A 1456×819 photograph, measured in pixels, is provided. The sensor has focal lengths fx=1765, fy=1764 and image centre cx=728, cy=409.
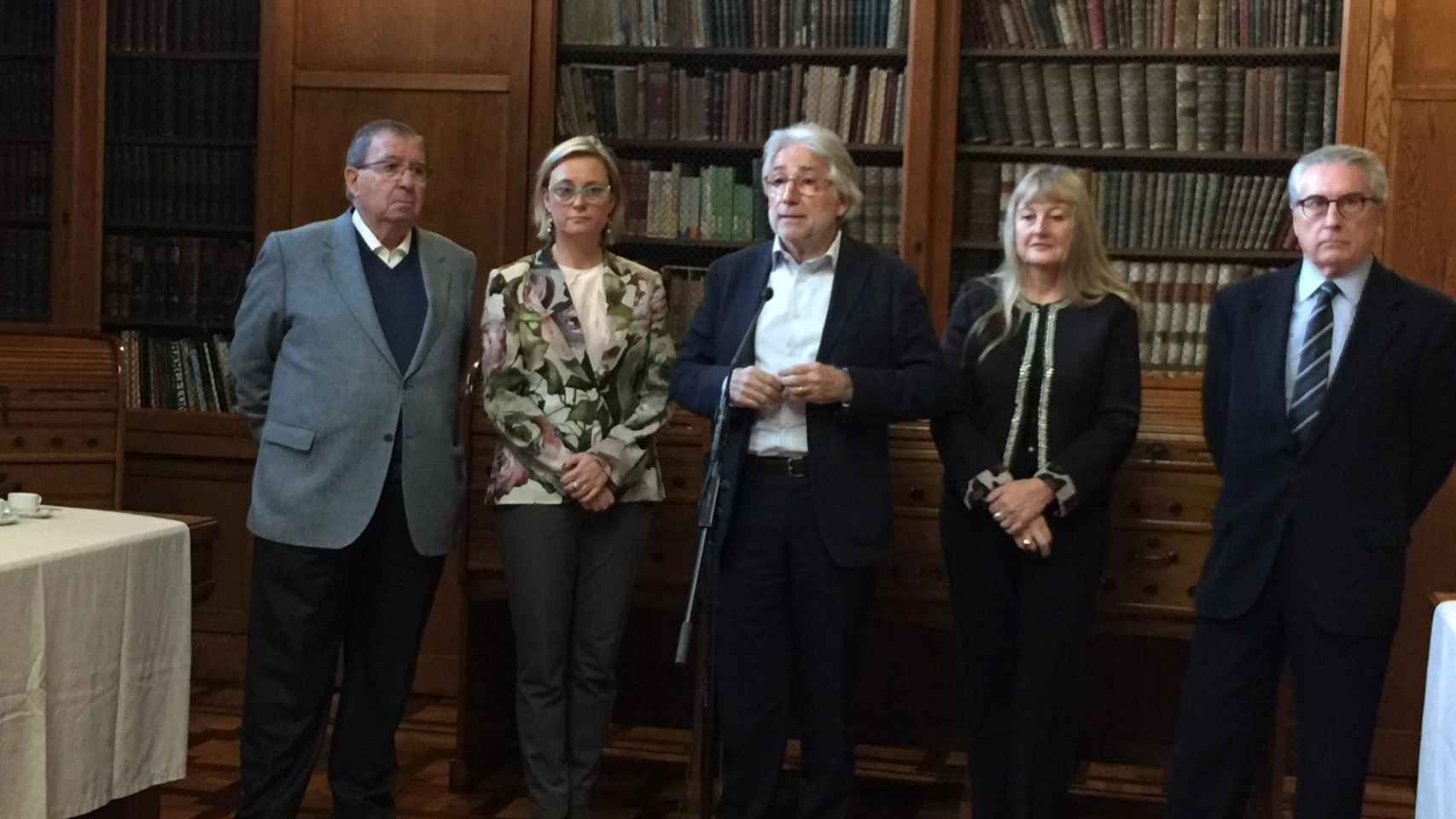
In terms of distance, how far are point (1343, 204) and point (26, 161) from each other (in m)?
3.88

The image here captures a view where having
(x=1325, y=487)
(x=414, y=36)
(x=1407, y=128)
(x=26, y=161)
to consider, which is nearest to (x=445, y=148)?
(x=414, y=36)

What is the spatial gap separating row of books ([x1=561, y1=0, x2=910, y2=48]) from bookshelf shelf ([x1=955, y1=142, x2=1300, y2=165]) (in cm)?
38

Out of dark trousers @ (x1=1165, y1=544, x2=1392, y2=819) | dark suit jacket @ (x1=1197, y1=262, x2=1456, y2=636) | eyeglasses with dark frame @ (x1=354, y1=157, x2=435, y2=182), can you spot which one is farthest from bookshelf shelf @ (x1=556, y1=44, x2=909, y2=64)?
dark trousers @ (x1=1165, y1=544, x2=1392, y2=819)

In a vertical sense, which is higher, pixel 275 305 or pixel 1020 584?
pixel 275 305

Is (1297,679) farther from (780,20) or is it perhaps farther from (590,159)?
(780,20)

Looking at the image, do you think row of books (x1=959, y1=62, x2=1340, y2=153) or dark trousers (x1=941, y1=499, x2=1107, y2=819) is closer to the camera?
dark trousers (x1=941, y1=499, x2=1107, y2=819)

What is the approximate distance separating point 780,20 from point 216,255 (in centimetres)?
183

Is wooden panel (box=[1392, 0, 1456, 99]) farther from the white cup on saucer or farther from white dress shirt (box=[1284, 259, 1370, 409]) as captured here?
Result: the white cup on saucer

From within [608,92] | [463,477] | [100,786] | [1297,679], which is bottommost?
[100,786]

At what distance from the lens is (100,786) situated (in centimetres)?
285

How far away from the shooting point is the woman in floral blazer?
3.46m

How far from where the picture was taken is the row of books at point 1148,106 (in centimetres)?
466

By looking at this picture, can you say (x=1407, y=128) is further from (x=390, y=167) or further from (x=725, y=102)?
(x=390, y=167)

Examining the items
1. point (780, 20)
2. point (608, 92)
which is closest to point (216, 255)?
point (608, 92)
